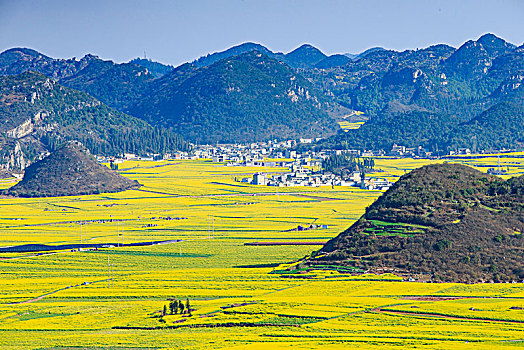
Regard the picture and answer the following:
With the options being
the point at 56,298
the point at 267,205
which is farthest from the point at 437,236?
the point at 267,205

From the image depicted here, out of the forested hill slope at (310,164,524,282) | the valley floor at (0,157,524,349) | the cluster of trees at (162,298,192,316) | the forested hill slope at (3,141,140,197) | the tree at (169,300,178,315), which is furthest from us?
the forested hill slope at (3,141,140,197)

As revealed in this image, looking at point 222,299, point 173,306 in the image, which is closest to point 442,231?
point 222,299

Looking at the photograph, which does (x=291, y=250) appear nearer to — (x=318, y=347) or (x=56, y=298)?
(x=56, y=298)

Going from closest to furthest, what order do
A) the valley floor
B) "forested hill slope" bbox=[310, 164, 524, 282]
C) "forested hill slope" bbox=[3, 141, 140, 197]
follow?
the valley floor → "forested hill slope" bbox=[310, 164, 524, 282] → "forested hill slope" bbox=[3, 141, 140, 197]

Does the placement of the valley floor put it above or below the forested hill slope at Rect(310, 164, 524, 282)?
below

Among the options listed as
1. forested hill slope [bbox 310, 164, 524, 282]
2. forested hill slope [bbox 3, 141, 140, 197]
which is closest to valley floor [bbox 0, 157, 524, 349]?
forested hill slope [bbox 310, 164, 524, 282]

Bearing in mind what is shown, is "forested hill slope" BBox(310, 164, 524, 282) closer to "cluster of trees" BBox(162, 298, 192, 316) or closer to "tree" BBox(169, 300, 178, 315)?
"cluster of trees" BBox(162, 298, 192, 316)

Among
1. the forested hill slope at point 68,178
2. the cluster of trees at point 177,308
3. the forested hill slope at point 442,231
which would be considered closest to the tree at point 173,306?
the cluster of trees at point 177,308

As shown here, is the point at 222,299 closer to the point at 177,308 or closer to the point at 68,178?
the point at 177,308
